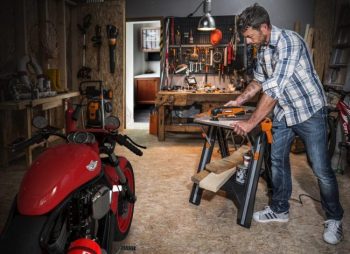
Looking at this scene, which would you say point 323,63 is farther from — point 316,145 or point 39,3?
point 39,3

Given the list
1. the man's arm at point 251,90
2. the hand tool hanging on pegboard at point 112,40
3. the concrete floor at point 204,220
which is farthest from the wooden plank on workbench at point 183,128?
the man's arm at point 251,90

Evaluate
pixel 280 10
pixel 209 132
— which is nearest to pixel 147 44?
pixel 280 10

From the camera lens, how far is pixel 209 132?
2.80m

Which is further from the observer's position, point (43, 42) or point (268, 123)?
point (43, 42)

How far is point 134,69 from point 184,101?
351 centimetres

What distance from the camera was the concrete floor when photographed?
2227 mm

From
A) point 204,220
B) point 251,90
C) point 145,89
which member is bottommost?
point 204,220

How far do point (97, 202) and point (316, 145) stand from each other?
59.0 inches

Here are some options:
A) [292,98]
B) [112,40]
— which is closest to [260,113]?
[292,98]

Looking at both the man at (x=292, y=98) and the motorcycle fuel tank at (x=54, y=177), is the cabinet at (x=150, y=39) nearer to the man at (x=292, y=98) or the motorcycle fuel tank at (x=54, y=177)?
the man at (x=292, y=98)

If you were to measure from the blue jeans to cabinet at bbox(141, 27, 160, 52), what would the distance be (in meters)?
6.92

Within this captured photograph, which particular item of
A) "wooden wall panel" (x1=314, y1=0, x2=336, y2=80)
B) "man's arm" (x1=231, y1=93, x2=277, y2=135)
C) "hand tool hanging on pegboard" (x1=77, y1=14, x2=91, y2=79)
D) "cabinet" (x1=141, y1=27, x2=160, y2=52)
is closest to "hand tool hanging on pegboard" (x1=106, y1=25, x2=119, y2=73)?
"hand tool hanging on pegboard" (x1=77, y1=14, x2=91, y2=79)

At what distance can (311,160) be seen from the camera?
220 centimetres

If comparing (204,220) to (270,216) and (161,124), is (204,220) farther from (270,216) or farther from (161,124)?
(161,124)
